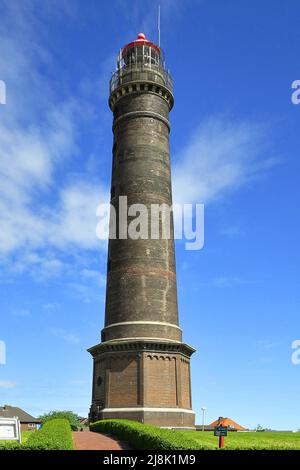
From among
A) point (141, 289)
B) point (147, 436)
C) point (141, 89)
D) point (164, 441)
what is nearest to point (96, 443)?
point (147, 436)

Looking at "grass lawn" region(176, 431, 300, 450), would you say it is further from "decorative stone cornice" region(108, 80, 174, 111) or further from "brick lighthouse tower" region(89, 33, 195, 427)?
"decorative stone cornice" region(108, 80, 174, 111)

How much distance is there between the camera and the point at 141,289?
116ft

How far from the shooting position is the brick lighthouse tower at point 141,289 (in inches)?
1305

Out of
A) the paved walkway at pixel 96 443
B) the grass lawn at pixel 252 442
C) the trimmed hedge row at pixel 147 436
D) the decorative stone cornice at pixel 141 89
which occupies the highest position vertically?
the decorative stone cornice at pixel 141 89

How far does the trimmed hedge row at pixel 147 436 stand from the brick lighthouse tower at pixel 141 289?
12.4ft

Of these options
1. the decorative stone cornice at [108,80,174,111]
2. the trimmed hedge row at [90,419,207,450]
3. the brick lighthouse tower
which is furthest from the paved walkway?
the decorative stone cornice at [108,80,174,111]

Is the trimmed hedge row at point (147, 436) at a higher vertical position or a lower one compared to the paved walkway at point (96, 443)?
higher

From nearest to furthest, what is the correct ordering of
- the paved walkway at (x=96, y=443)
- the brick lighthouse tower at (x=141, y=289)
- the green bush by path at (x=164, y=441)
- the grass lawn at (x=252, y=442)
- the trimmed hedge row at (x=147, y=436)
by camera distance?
the trimmed hedge row at (x=147, y=436), the green bush by path at (x=164, y=441), the grass lawn at (x=252, y=442), the paved walkway at (x=96, y=443), the brick lighthouse tower at (x=141, y=289)

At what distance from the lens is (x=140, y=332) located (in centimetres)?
3419

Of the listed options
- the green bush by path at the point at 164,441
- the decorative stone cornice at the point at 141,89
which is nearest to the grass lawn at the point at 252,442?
the green bush by path at the point at 164,441

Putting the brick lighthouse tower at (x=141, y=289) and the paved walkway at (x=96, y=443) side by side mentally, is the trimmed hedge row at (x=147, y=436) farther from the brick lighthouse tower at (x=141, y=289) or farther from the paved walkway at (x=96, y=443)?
the brick lighthouse tower at (x=141, y=289)

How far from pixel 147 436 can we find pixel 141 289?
1737 centimetres

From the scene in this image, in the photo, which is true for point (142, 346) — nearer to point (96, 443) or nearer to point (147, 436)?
point (96, 443)

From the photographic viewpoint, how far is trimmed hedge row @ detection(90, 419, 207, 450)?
1495 cm
